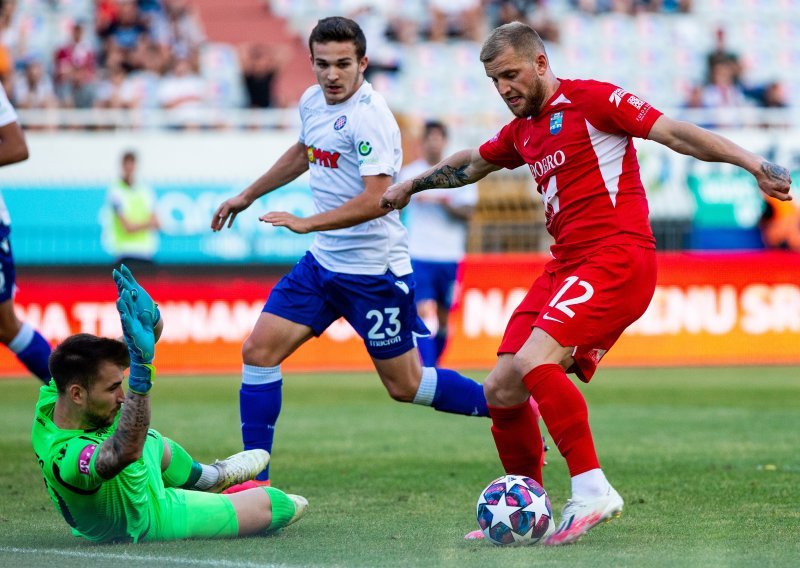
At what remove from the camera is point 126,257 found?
52.2 feet

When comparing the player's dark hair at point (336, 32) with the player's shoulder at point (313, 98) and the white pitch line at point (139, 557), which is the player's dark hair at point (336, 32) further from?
the white pitch line at point (139, 557)

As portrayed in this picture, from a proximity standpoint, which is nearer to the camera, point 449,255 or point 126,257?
point 449,255

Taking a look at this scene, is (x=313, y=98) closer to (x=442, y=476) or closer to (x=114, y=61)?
(x=442, y=476)

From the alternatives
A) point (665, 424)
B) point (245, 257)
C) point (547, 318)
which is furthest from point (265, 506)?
point (245, 257)

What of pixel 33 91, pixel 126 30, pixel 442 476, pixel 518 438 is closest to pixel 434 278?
pixel 442 476

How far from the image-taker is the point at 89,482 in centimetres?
503

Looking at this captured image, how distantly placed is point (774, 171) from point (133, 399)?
251 cm

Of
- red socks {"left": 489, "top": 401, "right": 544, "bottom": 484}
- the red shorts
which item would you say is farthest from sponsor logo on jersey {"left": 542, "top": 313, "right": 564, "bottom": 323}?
red socks {"left": 489, "top": 401, "right": 544, "bottom": 484}

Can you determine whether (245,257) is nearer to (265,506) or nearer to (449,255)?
(449,255)

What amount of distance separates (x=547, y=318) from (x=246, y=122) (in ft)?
45.7

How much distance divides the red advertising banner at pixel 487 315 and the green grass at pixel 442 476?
4.45 feet

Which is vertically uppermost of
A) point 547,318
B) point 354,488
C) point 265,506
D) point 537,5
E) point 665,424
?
point 537,5

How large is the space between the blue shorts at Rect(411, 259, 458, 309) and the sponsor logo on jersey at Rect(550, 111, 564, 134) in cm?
763

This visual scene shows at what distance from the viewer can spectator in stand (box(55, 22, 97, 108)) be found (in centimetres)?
1908
